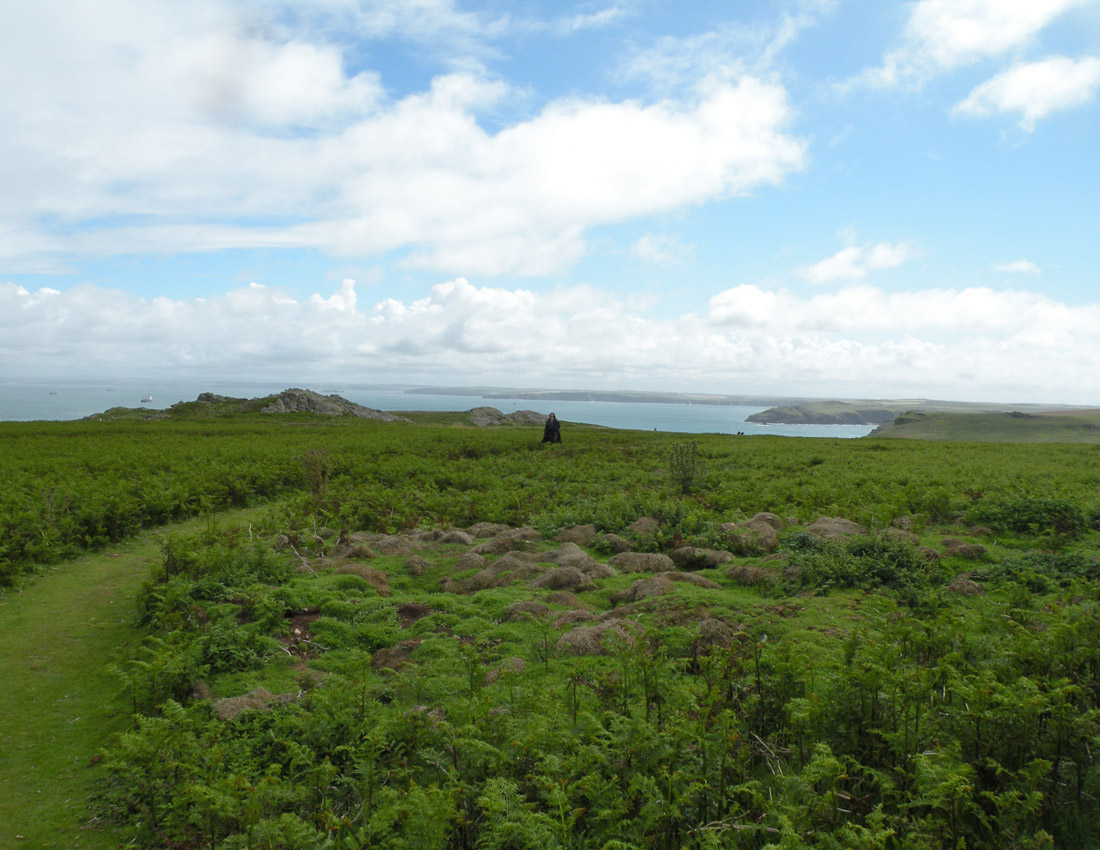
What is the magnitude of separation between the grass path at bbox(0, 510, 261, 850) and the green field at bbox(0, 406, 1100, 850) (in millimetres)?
32

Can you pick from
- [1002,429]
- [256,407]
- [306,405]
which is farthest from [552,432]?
[1002,429]

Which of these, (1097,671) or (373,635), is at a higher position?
(1097,671)

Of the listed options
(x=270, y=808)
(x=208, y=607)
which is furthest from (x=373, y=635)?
(x=270, y=808)

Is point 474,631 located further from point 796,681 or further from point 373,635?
point 796,681

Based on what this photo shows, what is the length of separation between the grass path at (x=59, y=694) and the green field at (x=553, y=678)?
3 centimetres

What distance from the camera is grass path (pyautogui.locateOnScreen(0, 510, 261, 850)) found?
15.1ft

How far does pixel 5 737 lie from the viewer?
559 centimetres

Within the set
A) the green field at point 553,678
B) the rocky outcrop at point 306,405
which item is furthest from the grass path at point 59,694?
the rocky outcrop at point 306,405

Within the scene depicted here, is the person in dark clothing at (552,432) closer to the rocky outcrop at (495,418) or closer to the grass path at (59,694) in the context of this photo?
the grass path at (59,694)

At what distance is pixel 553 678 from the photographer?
604 cm

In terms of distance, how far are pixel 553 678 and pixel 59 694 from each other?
5.53m

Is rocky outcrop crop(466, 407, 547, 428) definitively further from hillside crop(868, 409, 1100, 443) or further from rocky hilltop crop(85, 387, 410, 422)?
hillside crop(868, 409, 1100, 443)

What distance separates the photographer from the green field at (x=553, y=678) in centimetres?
387

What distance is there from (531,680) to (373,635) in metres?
2.47
